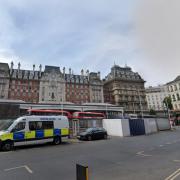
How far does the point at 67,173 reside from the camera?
7.03 m

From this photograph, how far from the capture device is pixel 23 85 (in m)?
66.9

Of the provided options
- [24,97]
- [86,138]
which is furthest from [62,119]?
[24,97]

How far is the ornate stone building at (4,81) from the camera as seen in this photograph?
205 ft

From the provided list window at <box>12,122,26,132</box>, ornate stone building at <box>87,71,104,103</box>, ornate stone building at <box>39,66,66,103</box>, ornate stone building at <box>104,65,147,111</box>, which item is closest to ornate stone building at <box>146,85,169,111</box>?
ornate stone building at <box>104,65,147,111</box>

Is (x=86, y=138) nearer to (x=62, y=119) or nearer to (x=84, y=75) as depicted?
(x=62, y=119)

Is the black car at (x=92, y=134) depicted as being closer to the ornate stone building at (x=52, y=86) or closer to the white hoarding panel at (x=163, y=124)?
the white hoarding panel at (x=163, y=124)

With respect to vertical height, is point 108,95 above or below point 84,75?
below

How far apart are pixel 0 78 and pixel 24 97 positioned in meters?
11.8

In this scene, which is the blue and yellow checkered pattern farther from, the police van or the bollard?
the bollard

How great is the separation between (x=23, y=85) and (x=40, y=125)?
55355mm

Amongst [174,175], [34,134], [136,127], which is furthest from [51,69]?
[174,175]

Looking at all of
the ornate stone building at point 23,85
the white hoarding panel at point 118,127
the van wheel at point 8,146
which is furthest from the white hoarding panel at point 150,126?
the ornate stone building at point 23,85

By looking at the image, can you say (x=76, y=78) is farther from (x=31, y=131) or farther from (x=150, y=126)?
(x=31, y=131)

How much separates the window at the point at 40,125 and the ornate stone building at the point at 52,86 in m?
50.9
